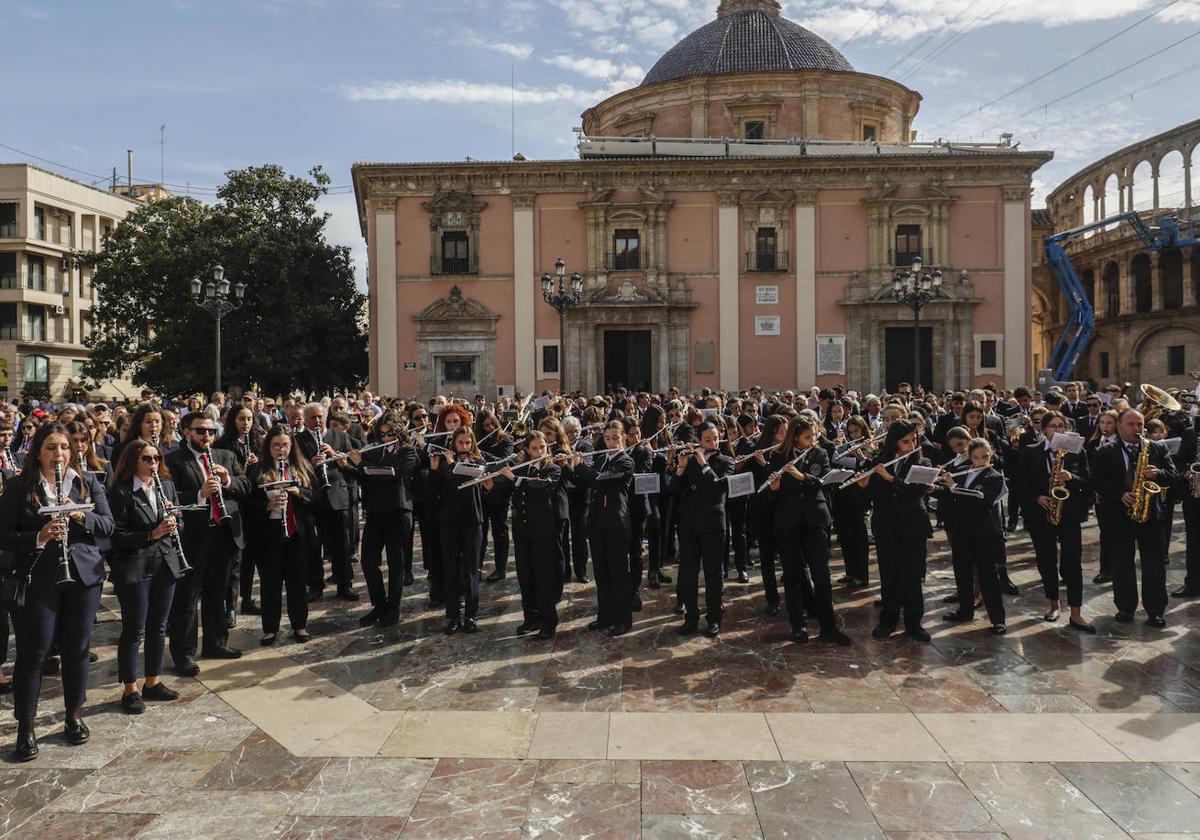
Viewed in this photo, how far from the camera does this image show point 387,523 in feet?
24.8

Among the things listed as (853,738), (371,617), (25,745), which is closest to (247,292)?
(371,617)

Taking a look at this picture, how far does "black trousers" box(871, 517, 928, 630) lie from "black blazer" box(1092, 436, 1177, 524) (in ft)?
6.18

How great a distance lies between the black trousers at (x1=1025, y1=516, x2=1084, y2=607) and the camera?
24.0 ft

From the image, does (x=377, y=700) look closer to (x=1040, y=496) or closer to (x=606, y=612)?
(x=606, y=612)

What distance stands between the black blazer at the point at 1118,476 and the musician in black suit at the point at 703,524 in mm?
3394

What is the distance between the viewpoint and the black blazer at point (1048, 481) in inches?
293

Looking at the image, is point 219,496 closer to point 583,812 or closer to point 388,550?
point 388,550

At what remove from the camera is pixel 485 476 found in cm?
707

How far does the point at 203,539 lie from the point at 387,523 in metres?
1.60

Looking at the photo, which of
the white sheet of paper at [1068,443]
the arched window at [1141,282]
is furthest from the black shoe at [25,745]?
the arched window at [1141,282]

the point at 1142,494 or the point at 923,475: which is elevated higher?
the point at 923,475

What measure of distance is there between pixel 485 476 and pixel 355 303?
27.0m

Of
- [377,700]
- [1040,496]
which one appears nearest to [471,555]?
[377,700]

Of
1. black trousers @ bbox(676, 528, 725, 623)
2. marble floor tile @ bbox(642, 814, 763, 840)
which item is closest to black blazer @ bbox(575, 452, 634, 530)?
black trousers @ bbox(676, 528, 725, 623)
